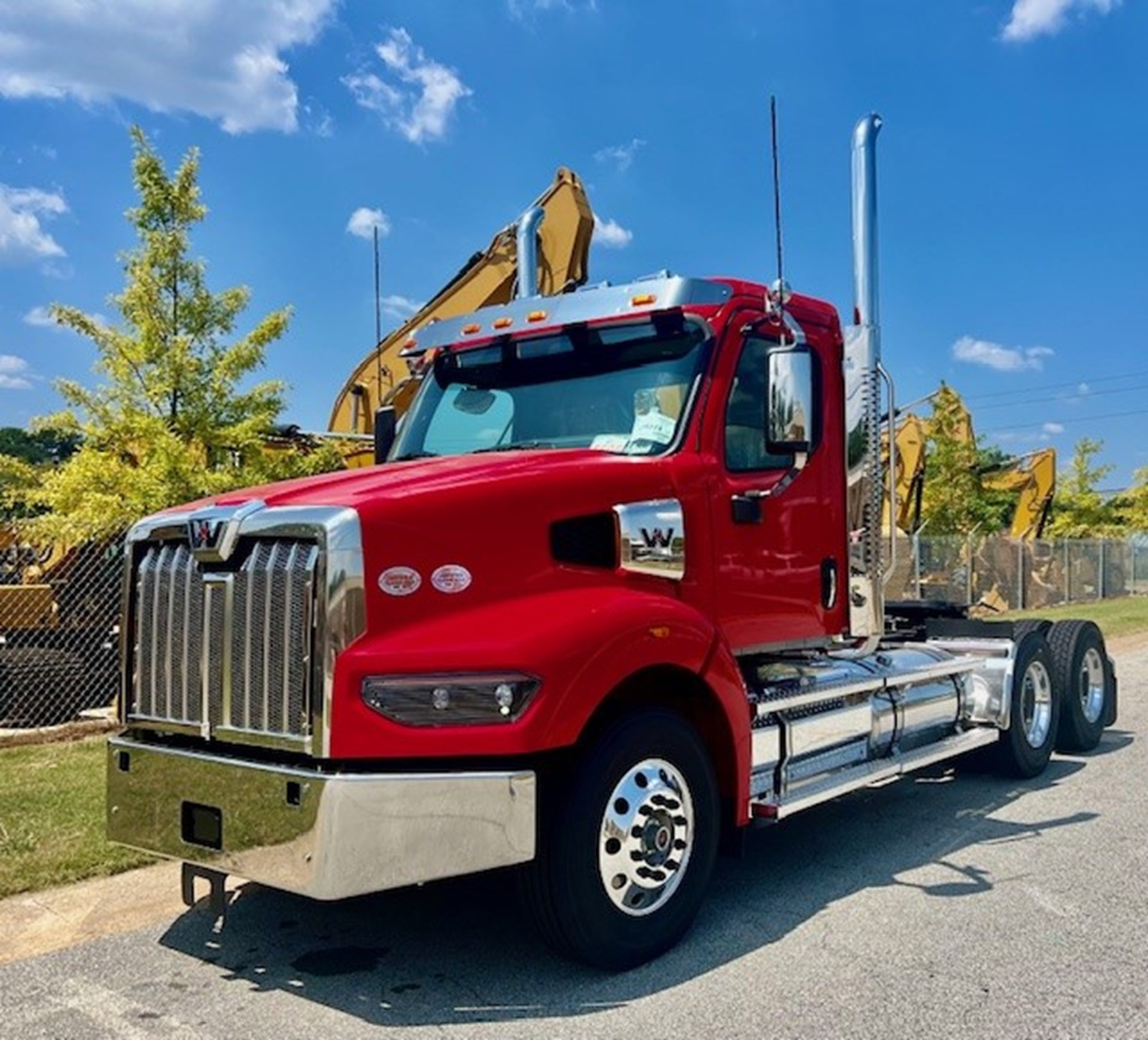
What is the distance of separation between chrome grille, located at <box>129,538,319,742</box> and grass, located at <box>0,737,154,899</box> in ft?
4.69

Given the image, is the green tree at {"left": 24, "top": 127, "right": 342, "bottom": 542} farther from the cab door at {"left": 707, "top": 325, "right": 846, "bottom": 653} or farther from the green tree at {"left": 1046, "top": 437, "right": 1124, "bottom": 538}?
the green tree at {"left": 1046, "top": 437, "right": 1124, "bottom": 538}

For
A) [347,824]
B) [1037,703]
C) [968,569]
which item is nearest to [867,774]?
[1037,703]

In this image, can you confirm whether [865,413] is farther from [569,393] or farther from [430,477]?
[430,477]

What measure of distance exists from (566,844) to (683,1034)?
2.46ft

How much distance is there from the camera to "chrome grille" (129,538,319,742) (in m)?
4.12

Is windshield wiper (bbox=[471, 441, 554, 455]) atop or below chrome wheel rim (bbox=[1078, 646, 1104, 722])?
atop

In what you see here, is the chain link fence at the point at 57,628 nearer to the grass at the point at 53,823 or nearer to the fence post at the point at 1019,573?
the grass at the point at 53,823

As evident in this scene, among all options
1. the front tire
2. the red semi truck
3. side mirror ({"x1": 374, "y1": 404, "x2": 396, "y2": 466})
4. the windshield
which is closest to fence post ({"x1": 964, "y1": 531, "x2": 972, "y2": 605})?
the front tire

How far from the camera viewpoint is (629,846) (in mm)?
4520

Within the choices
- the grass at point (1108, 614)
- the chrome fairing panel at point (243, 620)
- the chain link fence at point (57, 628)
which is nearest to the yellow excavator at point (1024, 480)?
the grass at point (1108, 614)

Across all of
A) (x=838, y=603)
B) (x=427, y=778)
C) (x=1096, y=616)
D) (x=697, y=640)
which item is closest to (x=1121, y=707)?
(x=838, y=603)

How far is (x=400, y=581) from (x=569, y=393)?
1.74m

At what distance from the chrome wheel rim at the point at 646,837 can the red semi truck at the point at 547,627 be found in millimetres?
13

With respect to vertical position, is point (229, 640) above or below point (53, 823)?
above
